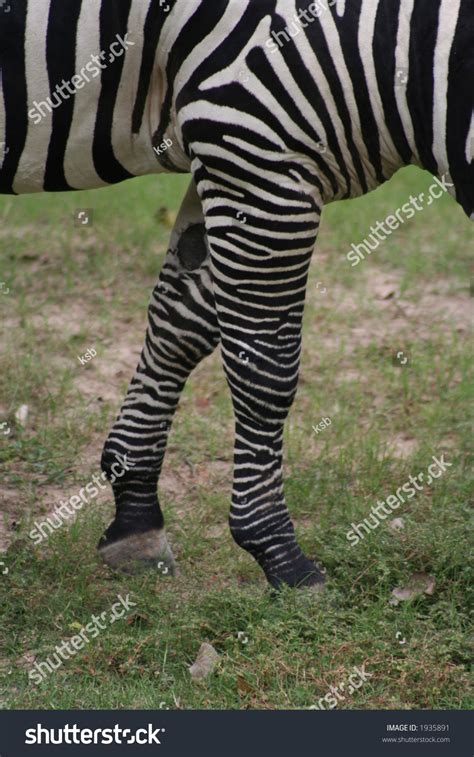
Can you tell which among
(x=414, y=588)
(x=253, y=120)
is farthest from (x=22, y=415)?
(x=253, y=120)

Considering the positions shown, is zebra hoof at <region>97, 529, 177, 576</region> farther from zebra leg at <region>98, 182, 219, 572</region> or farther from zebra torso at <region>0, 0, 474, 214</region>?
zebra torso at <region>0, 0, 474, 214</region>

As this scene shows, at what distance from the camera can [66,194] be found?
9.22m

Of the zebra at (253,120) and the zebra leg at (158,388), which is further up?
the zebra at (253,120)

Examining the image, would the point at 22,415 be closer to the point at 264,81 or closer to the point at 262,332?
the point at 262,332

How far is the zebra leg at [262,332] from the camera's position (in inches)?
165

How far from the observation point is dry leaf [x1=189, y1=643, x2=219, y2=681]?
4.24 meters

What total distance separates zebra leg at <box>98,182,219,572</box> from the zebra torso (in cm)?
69

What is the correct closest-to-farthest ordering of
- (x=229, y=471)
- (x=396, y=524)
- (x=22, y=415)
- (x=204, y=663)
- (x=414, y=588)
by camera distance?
1. (x=204, y=663)
2. (x=414, y=588)
3. (x=396, y=524)
4. (x=229, y=471)
5. (x=22, y=415)

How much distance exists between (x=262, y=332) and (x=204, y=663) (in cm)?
119

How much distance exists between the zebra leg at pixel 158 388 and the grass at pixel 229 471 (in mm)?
168

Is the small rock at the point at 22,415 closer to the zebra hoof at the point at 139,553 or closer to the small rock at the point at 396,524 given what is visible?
the zebra hoof at the point at 139,553

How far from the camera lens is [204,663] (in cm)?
429

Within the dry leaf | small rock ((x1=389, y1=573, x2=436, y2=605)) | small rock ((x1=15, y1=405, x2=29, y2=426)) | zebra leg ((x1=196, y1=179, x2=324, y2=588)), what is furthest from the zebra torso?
small rock ((x1=15, y1=405, x2=29, y2=426))

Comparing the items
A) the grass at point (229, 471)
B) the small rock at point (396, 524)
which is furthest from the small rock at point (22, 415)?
the small rock at point (396, 524)
